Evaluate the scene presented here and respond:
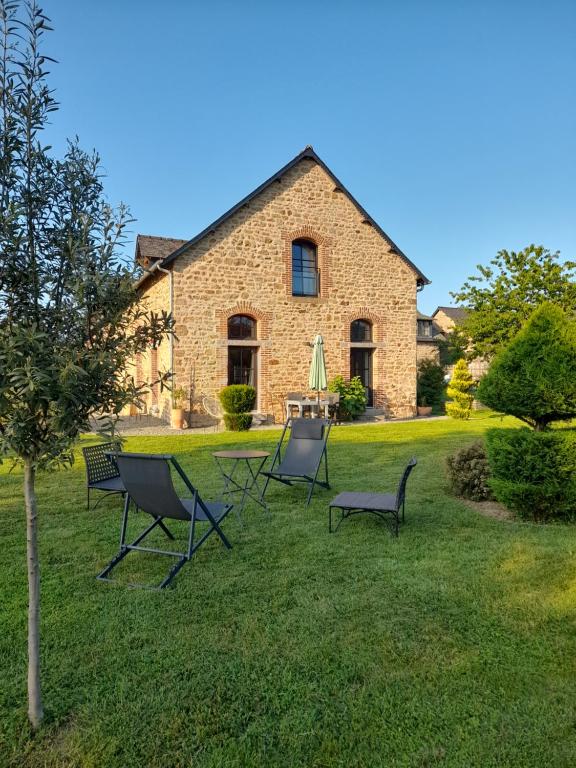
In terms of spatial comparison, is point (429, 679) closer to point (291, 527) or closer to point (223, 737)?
point (223, 737)

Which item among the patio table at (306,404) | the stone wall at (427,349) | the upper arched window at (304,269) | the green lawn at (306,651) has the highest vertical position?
the upper arched window at (304,269)

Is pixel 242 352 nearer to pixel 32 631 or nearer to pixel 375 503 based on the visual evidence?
pixel 375 503

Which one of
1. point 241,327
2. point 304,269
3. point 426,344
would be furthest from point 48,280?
point 426,344

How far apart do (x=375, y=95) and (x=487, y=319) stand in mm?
12443

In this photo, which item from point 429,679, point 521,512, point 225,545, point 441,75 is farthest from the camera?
point 441,75

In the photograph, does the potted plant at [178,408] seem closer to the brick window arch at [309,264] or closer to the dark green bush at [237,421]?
the dark green bush at [237,421]

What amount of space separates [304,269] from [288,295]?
49.8 inches

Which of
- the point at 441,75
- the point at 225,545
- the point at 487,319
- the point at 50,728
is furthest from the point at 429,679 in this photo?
the point at 487,319

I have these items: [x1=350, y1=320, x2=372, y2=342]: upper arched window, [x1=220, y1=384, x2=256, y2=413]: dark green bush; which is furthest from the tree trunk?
[x1=350, y1=320, x2=372, y2=342]: upper arched window

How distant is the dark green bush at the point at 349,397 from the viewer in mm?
15633

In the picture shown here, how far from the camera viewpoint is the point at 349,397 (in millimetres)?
15695

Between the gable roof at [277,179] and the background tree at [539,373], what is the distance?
1059 centimetres

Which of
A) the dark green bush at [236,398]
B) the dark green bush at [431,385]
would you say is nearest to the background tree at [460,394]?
the dark green bush at [431,385]

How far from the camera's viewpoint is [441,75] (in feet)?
34.2
